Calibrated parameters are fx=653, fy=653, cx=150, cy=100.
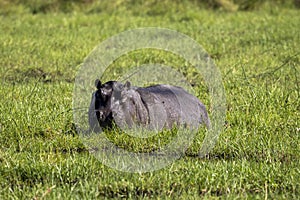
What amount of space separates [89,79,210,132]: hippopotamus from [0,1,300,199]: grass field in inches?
10.3

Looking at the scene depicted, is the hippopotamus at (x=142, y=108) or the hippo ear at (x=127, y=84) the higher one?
the hippo ear at (x=127, y=84)

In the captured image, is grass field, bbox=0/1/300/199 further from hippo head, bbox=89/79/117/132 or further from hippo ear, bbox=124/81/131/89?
hippo ear, bbox=124/81/131/89

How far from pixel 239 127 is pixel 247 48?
4.65 metres

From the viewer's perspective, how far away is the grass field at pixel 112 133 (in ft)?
12.6

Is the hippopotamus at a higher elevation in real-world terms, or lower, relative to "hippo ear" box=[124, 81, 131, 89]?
lower

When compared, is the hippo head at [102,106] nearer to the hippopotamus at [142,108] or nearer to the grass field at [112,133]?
the hippopotamus at [142,108]

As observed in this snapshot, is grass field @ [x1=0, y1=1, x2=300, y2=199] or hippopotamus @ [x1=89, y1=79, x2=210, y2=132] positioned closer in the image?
grass field @ [x1=0, y1=1, x2=300, y2=199]

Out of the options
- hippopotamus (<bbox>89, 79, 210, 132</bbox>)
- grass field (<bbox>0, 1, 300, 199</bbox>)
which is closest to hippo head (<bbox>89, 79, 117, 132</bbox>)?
hippopotamus (<bbox>89, 79, 210, 132</bbox>)

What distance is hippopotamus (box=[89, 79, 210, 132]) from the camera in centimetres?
492

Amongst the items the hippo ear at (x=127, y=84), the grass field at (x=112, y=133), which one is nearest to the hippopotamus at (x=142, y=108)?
the hippo ear at (x=127, y=84)

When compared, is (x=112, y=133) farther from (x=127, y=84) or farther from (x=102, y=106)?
(x=127, y=84)

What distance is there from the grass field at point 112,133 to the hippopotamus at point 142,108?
262mm

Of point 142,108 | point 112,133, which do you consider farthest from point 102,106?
point 142,108

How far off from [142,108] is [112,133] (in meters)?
0.36
